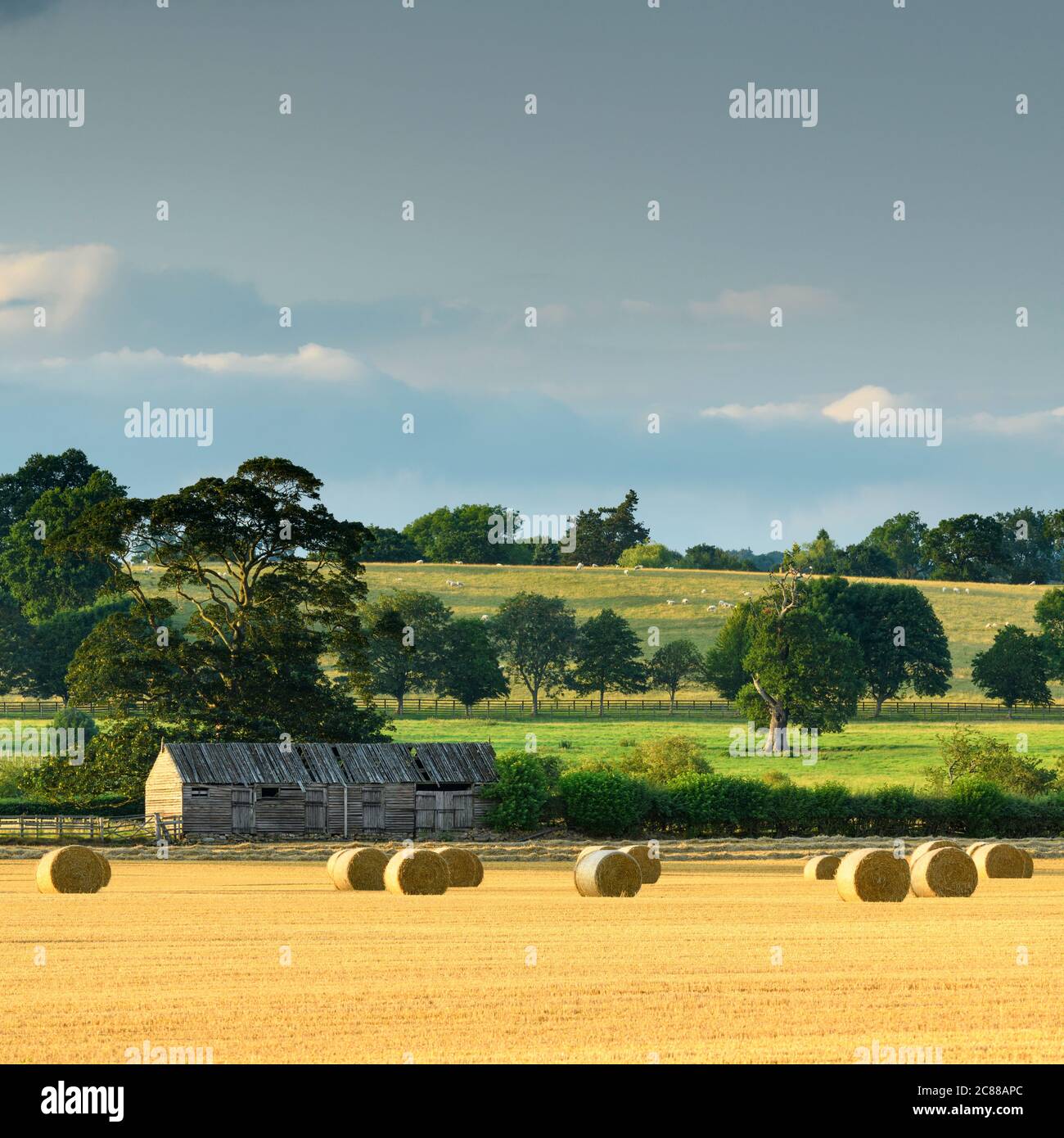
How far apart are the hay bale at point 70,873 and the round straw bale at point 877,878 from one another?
51.0 ft

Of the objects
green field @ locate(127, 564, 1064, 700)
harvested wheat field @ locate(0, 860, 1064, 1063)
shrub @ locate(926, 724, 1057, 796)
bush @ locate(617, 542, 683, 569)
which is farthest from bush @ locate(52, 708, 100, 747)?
bush @ locate(617, 542, 683, 569)

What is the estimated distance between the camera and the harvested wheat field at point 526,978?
15.2 metres

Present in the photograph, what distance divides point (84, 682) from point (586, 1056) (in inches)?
2385

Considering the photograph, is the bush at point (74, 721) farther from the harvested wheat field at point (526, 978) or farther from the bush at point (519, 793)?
the harvested wheat field at point (526, 978)

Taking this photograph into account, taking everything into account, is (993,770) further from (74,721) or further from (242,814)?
(74,721)

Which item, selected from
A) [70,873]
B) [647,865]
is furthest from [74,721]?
[647,865]

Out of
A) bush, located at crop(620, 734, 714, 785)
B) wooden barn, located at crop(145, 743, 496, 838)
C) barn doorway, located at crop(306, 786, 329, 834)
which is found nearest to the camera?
wooden barn, located at crop(145, 743, 496, 838)

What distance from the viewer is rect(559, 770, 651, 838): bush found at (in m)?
67.2

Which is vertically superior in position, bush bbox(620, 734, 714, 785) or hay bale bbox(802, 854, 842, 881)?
bush bbox(620, 734, 714, 785)

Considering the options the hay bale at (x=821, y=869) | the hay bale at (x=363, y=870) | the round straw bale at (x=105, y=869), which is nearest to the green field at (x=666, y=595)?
the hay bale at (x=821, y=869)

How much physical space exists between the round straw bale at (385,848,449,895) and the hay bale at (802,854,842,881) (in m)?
12.3

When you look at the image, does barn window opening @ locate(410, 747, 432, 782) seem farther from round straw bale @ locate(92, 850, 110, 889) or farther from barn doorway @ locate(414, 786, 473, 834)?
round straw bale @ locate(92, 850, 110, 889)

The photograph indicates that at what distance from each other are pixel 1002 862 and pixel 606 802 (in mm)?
26809
